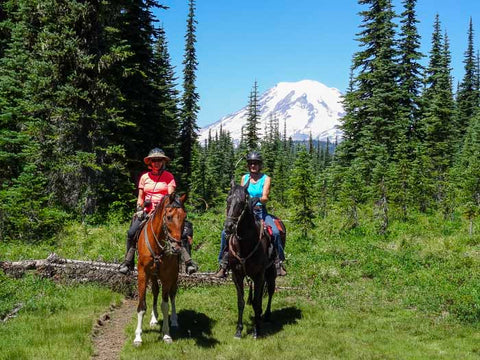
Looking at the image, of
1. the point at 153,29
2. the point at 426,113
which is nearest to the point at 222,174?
the point at 426,113

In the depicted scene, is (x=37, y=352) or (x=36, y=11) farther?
(x=36, y=11)

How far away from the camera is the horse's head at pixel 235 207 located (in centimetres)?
821

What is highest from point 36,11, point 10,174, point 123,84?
point 36,11

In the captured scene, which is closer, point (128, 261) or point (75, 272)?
point (128, 261)

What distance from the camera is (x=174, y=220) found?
303 inches

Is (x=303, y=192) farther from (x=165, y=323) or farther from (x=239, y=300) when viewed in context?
(x=165, y=323)

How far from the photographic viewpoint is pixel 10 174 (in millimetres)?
19000

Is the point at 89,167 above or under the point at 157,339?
above

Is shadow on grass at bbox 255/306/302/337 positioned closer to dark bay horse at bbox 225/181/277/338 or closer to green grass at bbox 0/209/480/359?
green grass at bbox 0/209/480/359

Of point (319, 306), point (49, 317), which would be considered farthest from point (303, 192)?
point (49, 317)

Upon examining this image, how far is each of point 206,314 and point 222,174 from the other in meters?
80.0

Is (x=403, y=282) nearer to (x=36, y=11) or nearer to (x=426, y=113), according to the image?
(x=36, y=11)

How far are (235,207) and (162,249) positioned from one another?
185 cm

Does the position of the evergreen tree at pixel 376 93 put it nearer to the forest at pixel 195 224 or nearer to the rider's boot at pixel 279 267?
the forest at pixel 195 224
